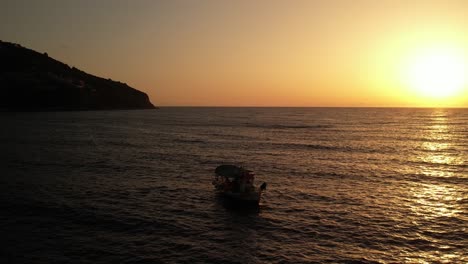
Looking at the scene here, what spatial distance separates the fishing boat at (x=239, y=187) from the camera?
34000mm

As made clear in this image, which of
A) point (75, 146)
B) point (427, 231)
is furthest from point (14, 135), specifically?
point (427, 231)

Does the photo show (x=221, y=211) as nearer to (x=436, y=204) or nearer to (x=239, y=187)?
(x=239, y=187)

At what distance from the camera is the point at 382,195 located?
39344mm

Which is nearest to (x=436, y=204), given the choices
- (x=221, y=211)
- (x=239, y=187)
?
(x=239, y=187)

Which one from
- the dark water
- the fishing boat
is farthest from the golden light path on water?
the fishing boat

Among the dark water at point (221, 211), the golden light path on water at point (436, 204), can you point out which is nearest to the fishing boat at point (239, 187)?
the dark water at point (221, 211)

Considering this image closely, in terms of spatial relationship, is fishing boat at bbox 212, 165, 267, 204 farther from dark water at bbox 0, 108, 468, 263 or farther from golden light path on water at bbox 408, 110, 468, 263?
golden light path on water at bbox 408, 110, 468, 263

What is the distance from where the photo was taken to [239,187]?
35.6 m

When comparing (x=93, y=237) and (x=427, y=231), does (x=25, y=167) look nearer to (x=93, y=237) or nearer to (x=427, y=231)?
(x=93, y=237)

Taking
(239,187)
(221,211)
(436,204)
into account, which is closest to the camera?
(221,211)

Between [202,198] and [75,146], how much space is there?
4491cm

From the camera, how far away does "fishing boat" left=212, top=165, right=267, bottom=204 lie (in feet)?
112

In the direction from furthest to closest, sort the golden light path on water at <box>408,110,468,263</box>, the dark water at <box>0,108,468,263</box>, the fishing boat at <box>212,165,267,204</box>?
the fishing boat at <box>212,165,267,204</box> < the golden light path on water at <box>408,110,468,263</box> < the dark water at <box>0,108,468,263</box>

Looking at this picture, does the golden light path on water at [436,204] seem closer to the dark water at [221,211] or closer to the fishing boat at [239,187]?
the dark water at [221,211]
